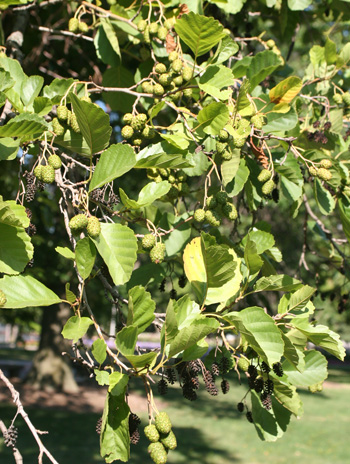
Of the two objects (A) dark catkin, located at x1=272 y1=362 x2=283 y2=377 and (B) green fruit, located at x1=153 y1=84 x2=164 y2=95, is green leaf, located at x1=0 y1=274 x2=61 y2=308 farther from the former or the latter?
(B) green fruit, located at x1=153 y1=84 x2=164 y2=95

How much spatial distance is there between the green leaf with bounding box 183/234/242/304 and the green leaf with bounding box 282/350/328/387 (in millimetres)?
369

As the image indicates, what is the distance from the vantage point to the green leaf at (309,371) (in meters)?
1.73

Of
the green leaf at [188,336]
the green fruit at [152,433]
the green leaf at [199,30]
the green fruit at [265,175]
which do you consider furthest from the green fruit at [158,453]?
the green leaf at [199,30]

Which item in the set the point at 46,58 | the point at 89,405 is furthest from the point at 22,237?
the point at 89,405

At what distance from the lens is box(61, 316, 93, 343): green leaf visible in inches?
55.8

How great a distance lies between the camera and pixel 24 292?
1.46 meters

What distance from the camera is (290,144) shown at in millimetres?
1950

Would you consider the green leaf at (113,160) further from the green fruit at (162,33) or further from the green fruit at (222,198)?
the green fruit at (162,33)

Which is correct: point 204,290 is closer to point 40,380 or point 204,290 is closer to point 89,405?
point 89,405

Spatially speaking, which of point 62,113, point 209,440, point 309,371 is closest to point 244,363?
point 309,371

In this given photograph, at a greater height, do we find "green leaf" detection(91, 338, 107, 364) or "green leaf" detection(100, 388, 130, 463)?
"green leaf" detection(91, 338, 107, 364)

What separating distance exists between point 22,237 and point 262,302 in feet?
5.59

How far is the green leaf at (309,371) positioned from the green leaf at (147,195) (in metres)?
0.73

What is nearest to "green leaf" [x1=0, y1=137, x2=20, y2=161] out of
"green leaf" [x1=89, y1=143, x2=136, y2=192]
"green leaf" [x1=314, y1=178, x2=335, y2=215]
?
"green leaf" [x1=89, y1=143, x2=136, y2=192]
